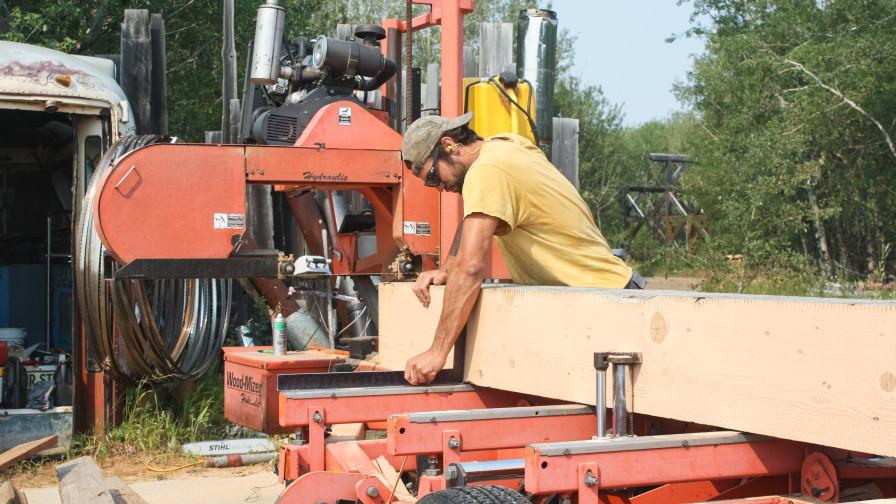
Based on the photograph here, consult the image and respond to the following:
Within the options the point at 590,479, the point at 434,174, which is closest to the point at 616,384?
the point at 590,479

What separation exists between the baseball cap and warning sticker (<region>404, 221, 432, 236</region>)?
2.46 meters

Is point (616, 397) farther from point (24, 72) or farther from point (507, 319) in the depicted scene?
point (24, 72)

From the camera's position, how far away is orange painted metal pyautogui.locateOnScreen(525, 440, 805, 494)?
2.76m

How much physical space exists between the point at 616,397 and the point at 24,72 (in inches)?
214

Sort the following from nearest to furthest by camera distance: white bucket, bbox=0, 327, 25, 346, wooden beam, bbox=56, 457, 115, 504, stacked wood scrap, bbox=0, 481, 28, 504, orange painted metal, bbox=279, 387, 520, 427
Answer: orange painted metal, bbox=279, 387, 520, 427
wooden beam, bbox=56, 457, 115, 504
stacked wood scrap, bbox=0, 481, 28, 504
white bucket, bbox=0, 327, 25, 346

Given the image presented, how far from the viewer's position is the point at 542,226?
406cm

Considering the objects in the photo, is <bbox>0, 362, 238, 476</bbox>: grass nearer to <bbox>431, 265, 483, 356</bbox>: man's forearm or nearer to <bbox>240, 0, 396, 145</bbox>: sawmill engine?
<bbox>240, 0, 396, 145</bbox>: sawmill engine

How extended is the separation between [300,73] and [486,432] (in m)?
4.23

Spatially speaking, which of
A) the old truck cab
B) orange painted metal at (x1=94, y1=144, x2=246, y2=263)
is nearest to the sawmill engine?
orange painted metal at (x1=94, y1=144, x2=246, y2=263)

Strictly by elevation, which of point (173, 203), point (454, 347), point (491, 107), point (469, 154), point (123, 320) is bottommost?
point (123, 320)

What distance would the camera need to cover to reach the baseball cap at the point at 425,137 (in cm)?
415

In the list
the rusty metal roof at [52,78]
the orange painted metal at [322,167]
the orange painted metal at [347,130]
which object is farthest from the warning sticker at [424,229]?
the rusty metal roof at [52,78]

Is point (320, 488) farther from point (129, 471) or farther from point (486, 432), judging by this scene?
point (129, 471)

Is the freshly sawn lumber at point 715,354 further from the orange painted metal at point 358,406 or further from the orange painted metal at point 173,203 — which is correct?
the orange painted metal at point 173,203
